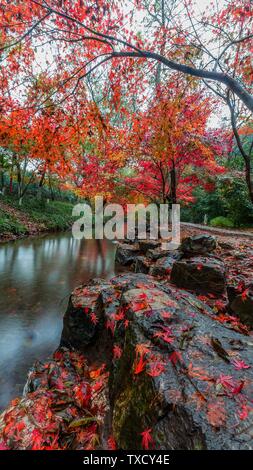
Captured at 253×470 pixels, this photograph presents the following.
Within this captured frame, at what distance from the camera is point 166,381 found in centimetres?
154

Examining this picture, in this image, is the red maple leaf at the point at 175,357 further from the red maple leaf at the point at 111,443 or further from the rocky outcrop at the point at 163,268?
the rocky outcrop at the point at 163,268

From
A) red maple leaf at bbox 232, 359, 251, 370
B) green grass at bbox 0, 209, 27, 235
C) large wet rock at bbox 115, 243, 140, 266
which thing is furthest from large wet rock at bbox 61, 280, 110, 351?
green grass at bbox 0, 209, 27, 235

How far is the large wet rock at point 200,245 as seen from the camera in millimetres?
5129

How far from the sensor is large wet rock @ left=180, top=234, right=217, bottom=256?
16.8ft

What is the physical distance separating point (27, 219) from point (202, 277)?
14.0 metres

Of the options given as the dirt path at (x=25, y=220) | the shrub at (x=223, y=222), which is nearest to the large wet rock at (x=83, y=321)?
the dirt path at (x=25, y=220)

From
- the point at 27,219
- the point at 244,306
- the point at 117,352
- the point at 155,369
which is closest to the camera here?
the point at 155,369

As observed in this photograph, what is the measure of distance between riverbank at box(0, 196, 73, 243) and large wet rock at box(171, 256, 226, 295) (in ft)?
32.0

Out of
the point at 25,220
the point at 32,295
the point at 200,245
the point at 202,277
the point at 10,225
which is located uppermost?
the point at 25,220

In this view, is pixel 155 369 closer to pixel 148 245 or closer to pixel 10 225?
pixel 148 245

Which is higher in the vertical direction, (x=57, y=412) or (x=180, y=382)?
(x=180, y=382)

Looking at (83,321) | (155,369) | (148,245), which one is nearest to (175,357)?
(155,369)

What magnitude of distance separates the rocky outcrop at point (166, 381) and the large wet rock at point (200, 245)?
2.40 metres

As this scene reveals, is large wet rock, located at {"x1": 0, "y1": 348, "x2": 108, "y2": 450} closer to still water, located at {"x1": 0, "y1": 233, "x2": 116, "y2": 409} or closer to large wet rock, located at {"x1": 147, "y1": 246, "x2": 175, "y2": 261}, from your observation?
still water, located at {"x1": 0, "y1": 233, "x2": 116, "y2": 409}
